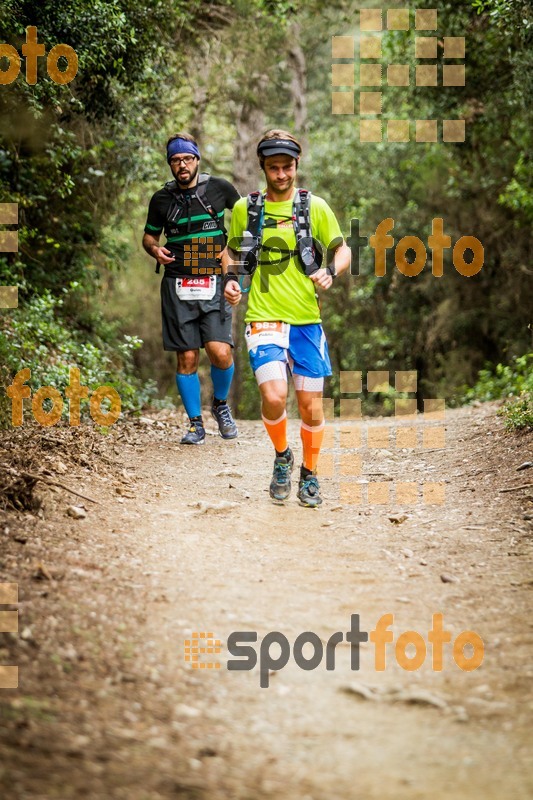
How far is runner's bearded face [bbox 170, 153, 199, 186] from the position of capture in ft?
24.0

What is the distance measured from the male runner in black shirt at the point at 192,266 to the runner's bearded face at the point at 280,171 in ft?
6.28

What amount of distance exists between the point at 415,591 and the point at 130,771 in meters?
2.10

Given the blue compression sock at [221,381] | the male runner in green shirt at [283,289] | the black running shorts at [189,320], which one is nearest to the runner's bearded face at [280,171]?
the male runner in green shirt at [283,289]

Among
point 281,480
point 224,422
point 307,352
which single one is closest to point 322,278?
Answer: point 307,352

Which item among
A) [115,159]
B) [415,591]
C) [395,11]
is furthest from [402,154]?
[415,591]

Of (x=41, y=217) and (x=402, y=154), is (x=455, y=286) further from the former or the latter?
(x=41, y=217)

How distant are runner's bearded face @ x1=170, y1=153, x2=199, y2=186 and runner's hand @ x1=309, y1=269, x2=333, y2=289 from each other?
2267 mm

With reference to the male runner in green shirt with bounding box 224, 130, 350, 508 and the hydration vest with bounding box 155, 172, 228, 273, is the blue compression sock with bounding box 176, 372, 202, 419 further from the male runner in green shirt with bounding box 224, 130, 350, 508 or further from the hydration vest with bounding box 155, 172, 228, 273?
the male runner in green shirt with bounding box 224, 130, 350, 508

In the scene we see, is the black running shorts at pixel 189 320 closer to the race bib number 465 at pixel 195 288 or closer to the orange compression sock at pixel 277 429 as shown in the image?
the race bib number 465 at pixel 195 288

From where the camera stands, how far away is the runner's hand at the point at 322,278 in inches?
222

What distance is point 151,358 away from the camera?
25094 millimetres

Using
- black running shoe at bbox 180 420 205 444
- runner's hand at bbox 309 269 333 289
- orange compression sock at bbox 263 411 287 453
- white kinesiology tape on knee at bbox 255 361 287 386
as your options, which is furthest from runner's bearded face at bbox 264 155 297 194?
black running shoe at bbox 180 420 205 444

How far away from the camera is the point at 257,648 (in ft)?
11.4

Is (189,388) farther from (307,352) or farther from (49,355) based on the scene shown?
(49,355)
